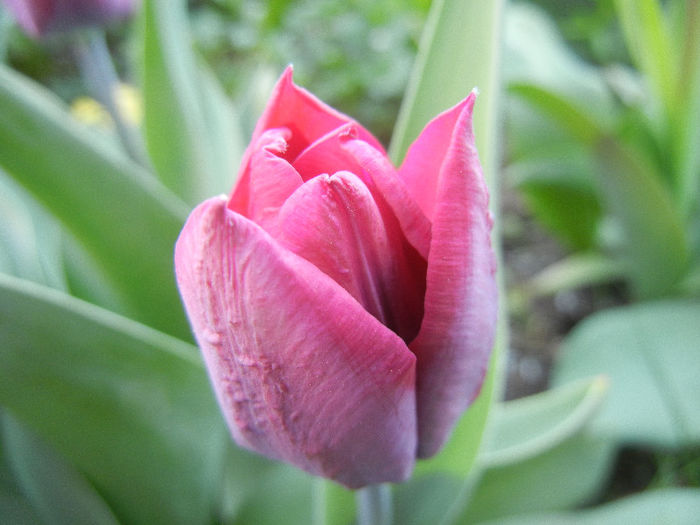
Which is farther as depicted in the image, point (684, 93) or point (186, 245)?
point (684, 93)

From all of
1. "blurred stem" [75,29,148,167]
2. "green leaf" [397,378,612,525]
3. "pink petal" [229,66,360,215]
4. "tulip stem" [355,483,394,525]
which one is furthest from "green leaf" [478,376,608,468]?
"blurred stem" [75,29,148,167]

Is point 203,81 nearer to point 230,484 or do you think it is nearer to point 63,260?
point 63,260

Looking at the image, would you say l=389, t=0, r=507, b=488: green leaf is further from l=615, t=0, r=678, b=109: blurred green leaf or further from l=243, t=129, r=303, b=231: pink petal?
l=615, t=0, r=678, b=109: blurred green leaf

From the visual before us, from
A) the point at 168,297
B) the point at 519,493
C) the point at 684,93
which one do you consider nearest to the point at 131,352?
the point at 168,297

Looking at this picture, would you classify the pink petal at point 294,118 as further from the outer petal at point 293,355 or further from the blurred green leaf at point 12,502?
the blurred green leaf at point 12,502

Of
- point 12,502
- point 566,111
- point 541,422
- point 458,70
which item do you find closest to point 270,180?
point 458,70

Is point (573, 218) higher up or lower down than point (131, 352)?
lower down

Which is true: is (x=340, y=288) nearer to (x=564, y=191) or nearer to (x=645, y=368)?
(x=645, y=368)
